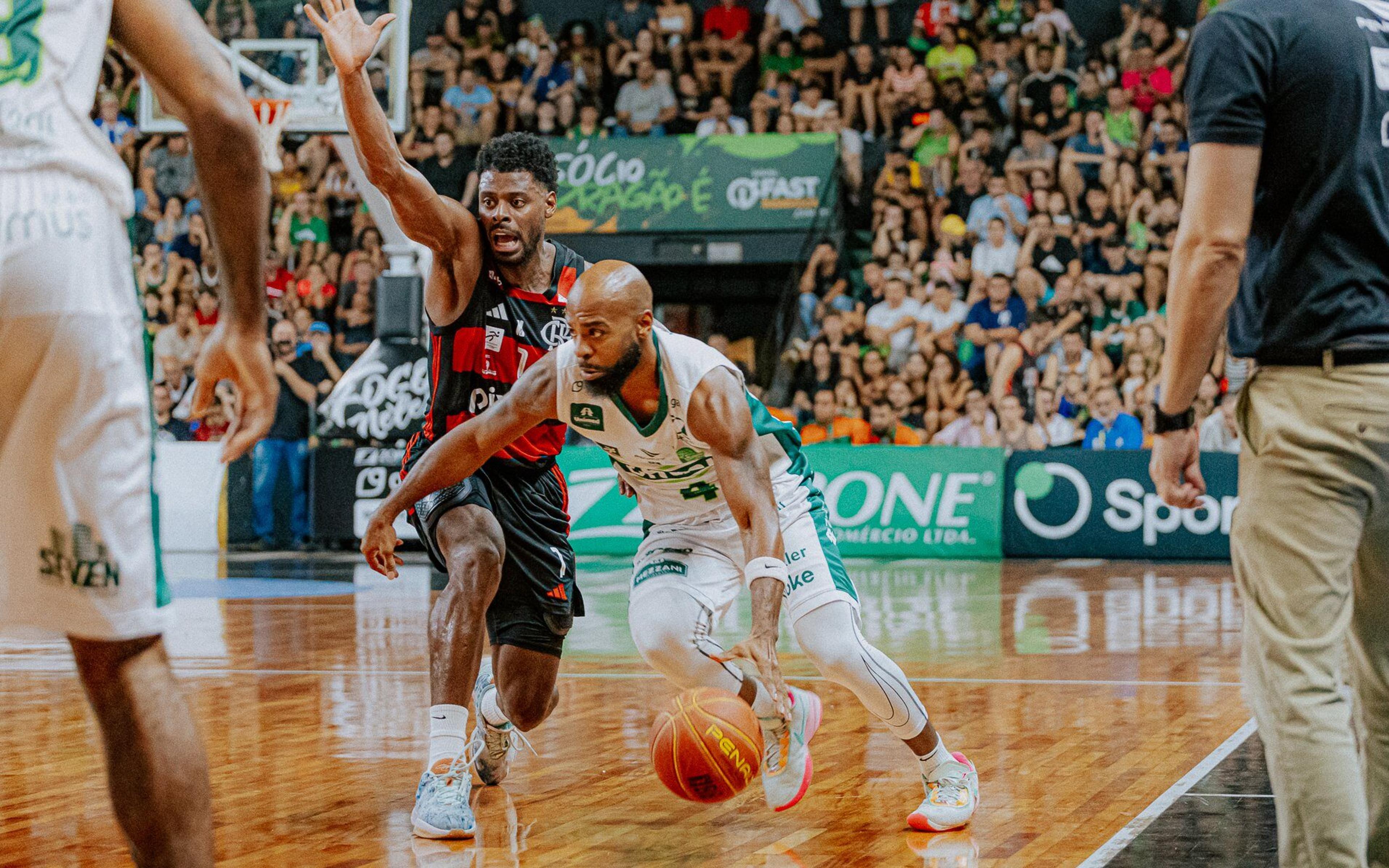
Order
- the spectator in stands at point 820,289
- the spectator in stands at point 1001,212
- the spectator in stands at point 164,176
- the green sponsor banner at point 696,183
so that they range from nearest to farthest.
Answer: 1. the spectator in stands at point 1001,212
2. the spectator in stands at point 820,289
3. the green sponsor banner at point 696,183
4. the spectator in stands at point 164,176

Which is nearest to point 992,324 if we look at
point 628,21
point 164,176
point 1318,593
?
point 628,21

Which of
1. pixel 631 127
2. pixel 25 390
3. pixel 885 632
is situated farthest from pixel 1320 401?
pixel 631 127

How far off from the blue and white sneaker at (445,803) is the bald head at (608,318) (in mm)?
1317

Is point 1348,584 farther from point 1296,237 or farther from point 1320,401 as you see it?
point 1296,237

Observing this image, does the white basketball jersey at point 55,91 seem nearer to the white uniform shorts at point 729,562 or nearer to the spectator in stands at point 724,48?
the white uniform shorts at point 729,562

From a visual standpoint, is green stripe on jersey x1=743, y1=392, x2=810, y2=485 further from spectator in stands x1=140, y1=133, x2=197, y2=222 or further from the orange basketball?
spectator in stands x1=140, y1=133, x2=197, y2=222

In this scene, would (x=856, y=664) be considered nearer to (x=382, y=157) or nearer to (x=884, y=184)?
(x=382, y=157)

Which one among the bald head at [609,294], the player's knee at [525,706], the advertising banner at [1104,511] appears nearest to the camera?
the bald head at [609,294]

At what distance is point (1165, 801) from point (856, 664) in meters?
1.21

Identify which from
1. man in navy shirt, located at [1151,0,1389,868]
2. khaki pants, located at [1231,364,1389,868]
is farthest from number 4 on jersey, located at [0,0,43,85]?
khaki pants, located at [1231,364,1389,868]

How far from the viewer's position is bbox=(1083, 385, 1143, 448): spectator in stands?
15.2 m

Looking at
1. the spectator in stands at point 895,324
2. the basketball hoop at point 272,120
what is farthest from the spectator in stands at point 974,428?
the basketball hoop at point 272,120

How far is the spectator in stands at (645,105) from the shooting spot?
19.7 meters

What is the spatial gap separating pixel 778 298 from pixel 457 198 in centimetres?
416
